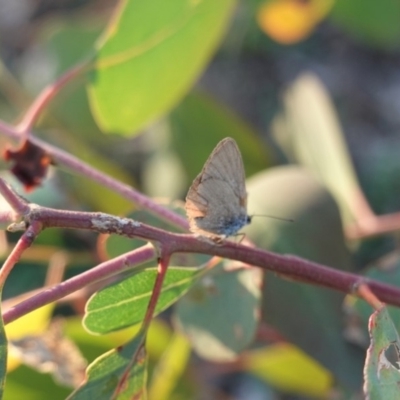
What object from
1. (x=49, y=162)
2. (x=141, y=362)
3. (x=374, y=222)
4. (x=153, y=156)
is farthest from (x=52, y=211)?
(x=153, y=156)

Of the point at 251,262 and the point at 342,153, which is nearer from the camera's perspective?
the point at 251,262

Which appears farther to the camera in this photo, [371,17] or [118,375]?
[371,17]

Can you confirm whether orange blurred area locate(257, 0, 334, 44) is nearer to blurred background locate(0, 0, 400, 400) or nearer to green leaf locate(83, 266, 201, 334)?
blurred background locate(0, 0, 400, 400)

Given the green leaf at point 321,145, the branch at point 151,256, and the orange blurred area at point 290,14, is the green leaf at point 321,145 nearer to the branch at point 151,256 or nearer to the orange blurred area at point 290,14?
the orange blurred area at point 290,14

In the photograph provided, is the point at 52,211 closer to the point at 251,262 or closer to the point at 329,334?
the point at 251,262

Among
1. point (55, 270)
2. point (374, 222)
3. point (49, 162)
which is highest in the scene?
point (49, 162)

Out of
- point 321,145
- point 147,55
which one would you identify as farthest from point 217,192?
point 321,145

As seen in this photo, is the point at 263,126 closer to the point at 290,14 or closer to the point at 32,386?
the point at 290,14

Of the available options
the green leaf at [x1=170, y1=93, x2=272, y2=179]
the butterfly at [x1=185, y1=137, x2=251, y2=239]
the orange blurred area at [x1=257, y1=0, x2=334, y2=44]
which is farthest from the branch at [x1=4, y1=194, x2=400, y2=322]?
the orange blurred area at [x1=257, y1=0, x2=334, y2=44]
